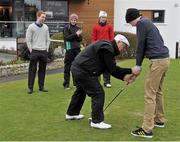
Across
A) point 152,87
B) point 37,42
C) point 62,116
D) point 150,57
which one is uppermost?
point 150,57

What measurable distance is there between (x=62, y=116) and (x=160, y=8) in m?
22.4

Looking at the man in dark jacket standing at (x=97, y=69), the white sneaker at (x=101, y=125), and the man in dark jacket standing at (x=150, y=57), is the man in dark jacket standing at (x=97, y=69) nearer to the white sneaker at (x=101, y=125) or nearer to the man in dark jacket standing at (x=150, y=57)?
the white sneaker at (x=101, y=125)

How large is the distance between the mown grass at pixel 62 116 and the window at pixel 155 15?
18.1m

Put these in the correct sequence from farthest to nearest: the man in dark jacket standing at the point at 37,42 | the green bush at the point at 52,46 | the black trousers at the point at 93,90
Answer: the green bush at the point at 52,46 → the man in dark jacket standing at the point at 37,42 → the black trousers at the point at 93,90

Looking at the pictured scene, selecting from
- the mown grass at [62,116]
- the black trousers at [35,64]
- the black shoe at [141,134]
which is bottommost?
the mown grass at [62,116]

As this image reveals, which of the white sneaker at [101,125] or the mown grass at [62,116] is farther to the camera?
the white sneaker at [101,125]

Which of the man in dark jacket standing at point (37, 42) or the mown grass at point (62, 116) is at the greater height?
the man in dark jacket standing at point (37, 42)

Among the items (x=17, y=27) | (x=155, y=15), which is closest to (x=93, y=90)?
(x=17, y=27)

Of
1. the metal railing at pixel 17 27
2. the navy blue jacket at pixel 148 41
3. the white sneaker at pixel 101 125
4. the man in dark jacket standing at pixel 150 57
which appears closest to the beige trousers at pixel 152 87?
the man in dark jacket standing at pixel 150 57

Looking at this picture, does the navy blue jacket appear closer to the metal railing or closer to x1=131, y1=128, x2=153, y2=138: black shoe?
x1=131, y1=128, x2=153, y2=138: black shoe

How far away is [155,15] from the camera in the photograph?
30312 mm

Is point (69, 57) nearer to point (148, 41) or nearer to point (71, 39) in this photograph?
point (71, 39)

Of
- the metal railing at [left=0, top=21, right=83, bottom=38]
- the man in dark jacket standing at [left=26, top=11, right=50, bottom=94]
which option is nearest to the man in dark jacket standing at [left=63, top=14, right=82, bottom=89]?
the man in dark jacket standing at [left=26, top=11, right=50, bottom=94]

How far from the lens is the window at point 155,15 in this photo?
30.2m
